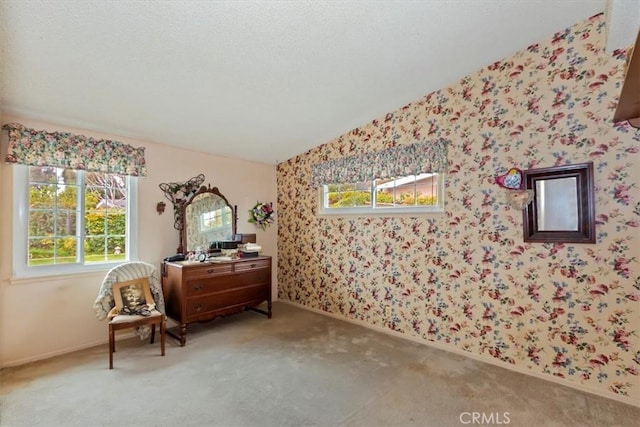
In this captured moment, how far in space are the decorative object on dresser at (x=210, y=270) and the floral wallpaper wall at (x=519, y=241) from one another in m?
1.30

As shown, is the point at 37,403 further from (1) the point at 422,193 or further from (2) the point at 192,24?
(1) the point at 422,193

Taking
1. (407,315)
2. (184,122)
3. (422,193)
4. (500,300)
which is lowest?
(407,315)

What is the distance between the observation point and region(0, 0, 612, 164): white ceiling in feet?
5.91

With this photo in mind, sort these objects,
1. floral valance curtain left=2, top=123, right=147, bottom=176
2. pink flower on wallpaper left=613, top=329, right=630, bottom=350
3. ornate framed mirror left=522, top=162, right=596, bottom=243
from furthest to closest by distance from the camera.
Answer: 1. floral valance curtain left=2, top=123, right=147, bottom=176
2. ornate framed mirror left=522, top=162, right=596, bottom=243
3. pink flower on wallpaper left=613, top=329, right=630, bottom=350

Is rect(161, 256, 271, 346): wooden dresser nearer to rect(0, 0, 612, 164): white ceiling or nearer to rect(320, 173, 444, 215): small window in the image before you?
rect(320, 173, 444, 215): small window

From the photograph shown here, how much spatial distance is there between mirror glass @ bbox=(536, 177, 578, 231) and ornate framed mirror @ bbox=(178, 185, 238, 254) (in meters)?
3.29

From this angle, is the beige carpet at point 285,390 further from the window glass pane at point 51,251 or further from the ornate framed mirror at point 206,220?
the ornate framed mirror at point 206,220

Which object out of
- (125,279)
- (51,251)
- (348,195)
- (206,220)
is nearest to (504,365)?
(348,195)

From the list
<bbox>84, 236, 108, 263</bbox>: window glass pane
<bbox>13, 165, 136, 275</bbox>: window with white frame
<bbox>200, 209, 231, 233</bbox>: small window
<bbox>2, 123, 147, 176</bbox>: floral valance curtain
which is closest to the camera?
<bbox>2, 123, 147, 176</bbox>: floral valance curtain

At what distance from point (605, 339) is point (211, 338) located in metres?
3.34

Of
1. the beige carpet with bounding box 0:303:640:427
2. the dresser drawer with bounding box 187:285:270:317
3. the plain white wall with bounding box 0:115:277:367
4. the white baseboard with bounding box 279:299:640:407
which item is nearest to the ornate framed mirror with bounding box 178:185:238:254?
the plain white wall with bounding box 0:115:277:367

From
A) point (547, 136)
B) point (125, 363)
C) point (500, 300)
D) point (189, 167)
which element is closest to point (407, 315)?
point (500, 300)

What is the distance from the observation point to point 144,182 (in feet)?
10.7

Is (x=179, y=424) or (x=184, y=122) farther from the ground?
(x=184, y=122)
